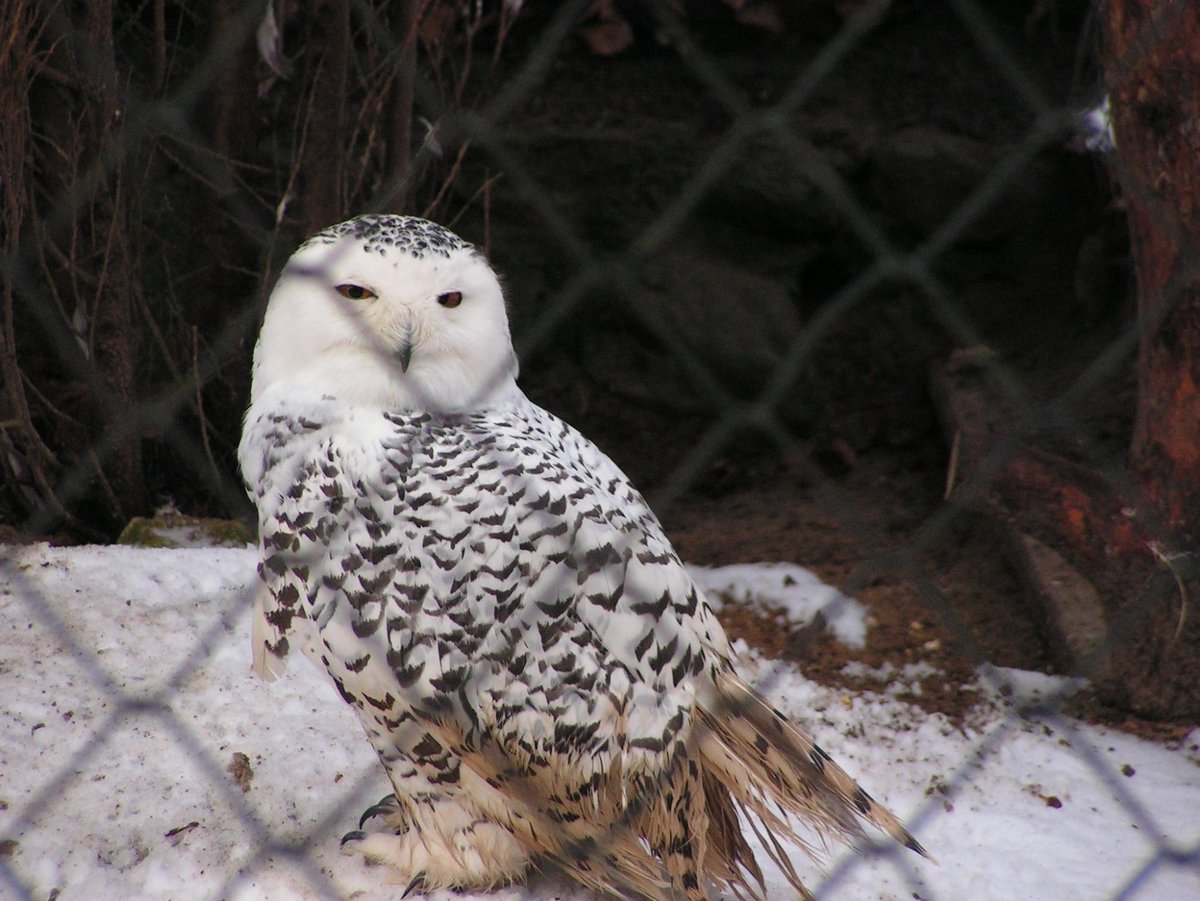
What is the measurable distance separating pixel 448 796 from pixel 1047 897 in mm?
1047

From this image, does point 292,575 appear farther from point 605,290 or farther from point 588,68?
point 588,68

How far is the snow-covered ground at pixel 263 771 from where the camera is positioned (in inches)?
72.6

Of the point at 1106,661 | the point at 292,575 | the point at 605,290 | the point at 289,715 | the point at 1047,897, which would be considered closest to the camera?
the point at 292,575

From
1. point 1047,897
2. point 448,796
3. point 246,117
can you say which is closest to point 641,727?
Result: point 448,796

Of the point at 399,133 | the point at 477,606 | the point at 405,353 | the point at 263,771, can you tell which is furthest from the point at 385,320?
the point at 399,133

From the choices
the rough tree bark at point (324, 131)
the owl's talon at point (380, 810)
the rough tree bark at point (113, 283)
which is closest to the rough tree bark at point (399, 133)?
the rough tree bark at point (324, 131)

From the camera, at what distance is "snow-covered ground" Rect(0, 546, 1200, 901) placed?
184 centimetres

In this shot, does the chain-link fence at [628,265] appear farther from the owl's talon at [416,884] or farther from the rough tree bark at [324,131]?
the owl's talon at [416,884]

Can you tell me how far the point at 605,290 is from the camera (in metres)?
3.78

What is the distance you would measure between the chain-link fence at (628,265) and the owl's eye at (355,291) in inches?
10.4

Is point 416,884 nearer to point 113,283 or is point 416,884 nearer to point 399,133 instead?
point 113,283

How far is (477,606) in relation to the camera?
1634 millimetres

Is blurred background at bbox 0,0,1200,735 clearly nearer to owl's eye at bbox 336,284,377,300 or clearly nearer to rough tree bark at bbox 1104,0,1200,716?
rough tree bark at bbox 1104,0,1200,716

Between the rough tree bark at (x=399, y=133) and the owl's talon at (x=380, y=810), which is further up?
the rough tree bark at (x=399, y=133)
